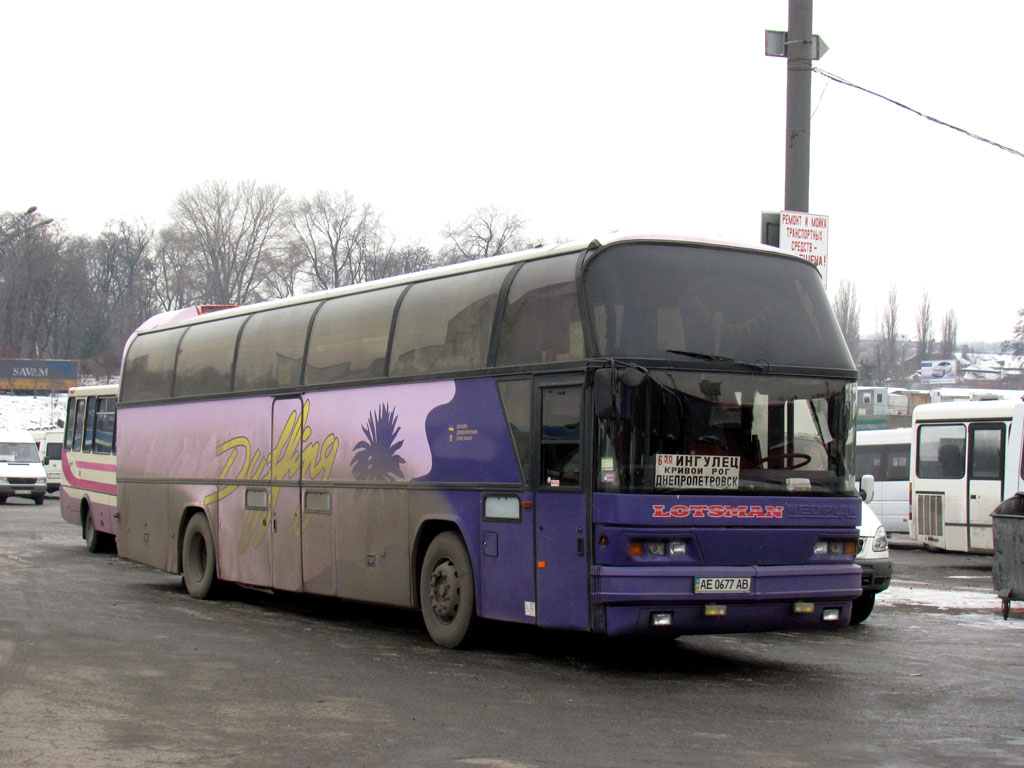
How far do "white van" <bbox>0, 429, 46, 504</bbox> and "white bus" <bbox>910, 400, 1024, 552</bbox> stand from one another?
28797 millimetres

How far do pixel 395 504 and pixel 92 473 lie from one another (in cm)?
1325

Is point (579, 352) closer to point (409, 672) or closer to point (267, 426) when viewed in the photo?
Answer: point (409, 672)

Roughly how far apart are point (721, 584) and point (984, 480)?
15847 mm

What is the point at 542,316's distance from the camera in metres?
10.4

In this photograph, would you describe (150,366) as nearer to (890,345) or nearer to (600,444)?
(600,444)

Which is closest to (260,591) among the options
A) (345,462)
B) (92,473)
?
(345,462)

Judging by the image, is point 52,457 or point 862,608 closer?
point 862,608

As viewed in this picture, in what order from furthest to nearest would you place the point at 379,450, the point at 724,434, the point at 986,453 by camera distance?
the point at 986,453, the point at 379,450, the point at 724,434

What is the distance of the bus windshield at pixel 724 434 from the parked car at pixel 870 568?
3894 millimetres

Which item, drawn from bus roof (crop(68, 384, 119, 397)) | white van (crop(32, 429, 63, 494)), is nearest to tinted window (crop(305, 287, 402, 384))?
bus roof (crop(68, 384, 119, 397))

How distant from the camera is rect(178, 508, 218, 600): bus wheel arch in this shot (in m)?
16.1

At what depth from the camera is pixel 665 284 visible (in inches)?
393

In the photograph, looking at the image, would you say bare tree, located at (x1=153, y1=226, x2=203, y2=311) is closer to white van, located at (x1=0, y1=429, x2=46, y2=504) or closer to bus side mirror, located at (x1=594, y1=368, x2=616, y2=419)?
white van, located at (x1=0, y1=429, x2=46, y2=504)

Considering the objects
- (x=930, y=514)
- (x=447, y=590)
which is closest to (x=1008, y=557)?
(x=447, y=590)
